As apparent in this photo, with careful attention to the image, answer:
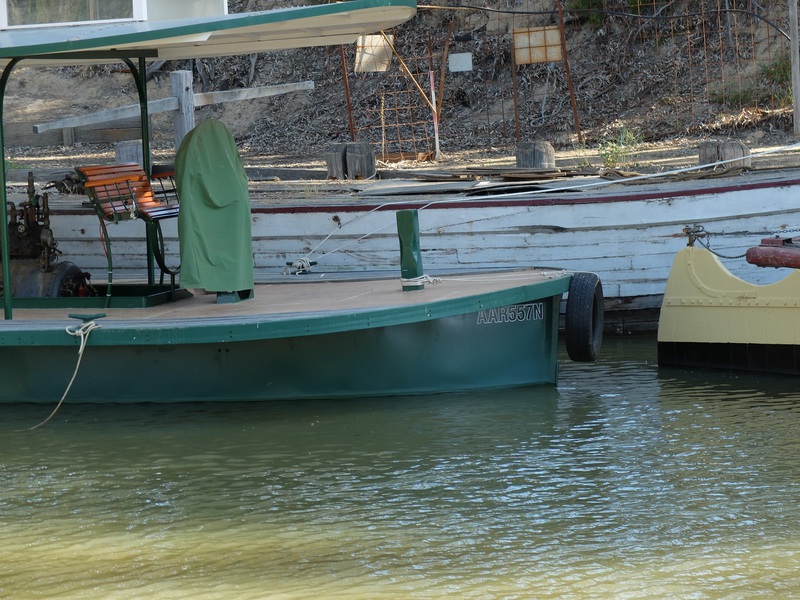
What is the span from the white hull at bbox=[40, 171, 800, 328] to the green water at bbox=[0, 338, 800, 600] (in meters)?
1.67

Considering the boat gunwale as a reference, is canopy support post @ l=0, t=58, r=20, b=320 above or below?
above

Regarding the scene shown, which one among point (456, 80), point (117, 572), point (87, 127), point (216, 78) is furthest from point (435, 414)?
point (216, 78)

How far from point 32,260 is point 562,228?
4.59 metres

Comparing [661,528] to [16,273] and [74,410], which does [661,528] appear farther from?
[16,273]

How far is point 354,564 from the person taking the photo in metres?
5.64

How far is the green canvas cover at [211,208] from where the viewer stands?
855cm

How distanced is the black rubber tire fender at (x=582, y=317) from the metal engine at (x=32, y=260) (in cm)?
400

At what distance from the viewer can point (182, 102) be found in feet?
41.8

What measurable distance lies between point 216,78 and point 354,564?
1974 cm

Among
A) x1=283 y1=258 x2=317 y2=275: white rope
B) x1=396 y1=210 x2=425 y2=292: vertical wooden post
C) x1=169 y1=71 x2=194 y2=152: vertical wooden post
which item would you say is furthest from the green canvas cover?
x1=169 y1=71 x2=194 y2=152: vertical wooden post

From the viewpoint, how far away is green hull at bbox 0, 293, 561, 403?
28.0ft

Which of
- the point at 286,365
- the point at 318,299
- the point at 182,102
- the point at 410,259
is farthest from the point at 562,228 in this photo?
the point at 182,102

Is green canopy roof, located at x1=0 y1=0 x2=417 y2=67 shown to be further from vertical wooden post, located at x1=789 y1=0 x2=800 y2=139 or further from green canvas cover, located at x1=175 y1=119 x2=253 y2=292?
vertical wooden post, located at x1=789 y1=0 x2=800 y2=139

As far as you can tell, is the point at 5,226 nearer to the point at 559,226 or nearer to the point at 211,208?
the point at 211,208
